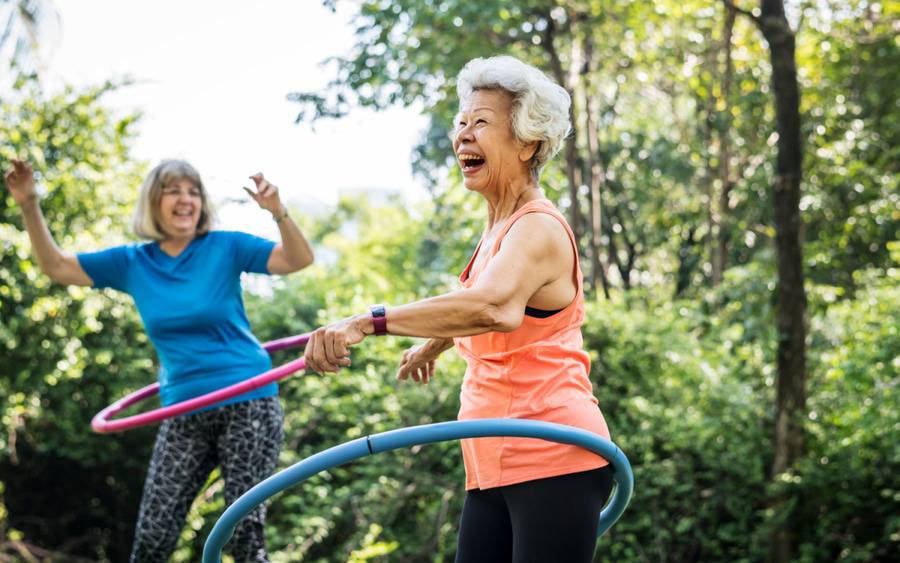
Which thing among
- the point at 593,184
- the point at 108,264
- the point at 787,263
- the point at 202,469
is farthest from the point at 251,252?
the point at 593,184

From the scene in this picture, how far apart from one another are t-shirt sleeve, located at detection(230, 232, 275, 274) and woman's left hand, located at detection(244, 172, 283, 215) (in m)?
0.23

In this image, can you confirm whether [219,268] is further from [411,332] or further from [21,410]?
[21,410]

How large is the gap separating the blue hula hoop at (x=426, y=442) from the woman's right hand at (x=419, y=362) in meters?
0.46

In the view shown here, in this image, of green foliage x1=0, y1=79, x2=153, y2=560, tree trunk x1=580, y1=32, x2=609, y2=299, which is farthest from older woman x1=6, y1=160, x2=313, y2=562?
tree trunk x1=580, y1=32, x2=609, y2=299

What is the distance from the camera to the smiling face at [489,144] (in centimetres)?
242

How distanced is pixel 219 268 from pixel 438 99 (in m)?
5.27

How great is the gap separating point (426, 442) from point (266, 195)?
4.53ft

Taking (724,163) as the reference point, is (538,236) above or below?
below

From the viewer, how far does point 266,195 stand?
3504 millimetres

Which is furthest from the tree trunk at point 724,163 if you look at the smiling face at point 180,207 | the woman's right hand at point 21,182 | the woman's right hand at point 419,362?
the woman's right hand at point 419,362

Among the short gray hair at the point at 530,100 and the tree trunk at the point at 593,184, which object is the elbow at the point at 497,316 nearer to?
the short gray hair at the point at 530,100

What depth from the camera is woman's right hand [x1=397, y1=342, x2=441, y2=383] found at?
287cm

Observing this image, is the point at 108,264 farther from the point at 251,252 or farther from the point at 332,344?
the point at 332,344

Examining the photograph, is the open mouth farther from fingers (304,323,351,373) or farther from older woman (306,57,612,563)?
fingers (304,323,351,373)
